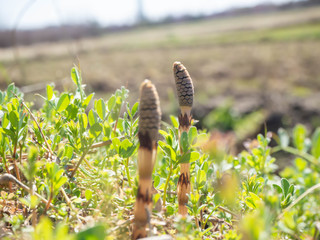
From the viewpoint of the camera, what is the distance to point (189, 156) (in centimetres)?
53

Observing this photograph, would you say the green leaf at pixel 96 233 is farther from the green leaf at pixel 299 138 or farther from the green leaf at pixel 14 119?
the green leaf at pixel 299 138

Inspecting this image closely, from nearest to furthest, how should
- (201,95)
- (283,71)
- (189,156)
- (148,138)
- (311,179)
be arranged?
(148,138), (189,156), (311,179), (201,95), (283,71)

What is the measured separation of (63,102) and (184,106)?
0.22 m

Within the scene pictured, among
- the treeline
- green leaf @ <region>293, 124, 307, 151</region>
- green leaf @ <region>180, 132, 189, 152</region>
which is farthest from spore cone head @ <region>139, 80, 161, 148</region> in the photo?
the treeline

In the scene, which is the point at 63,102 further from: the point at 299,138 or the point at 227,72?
the point at 227,72

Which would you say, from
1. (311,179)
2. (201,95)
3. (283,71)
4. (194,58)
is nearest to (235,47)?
(194,58)

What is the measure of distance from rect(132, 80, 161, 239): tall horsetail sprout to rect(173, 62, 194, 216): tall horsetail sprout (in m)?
0.12

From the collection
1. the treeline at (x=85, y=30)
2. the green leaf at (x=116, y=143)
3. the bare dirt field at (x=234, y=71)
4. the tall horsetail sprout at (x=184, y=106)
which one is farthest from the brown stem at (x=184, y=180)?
the treeline at (x=85, y=30)

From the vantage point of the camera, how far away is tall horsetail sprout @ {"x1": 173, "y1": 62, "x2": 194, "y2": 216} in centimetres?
55

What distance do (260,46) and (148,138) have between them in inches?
538

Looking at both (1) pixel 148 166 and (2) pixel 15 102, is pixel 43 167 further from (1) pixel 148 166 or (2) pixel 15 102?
(1) pixel 148 166

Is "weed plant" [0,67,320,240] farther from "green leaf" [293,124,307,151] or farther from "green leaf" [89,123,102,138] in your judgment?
"green leaf" [293,124,307,151]

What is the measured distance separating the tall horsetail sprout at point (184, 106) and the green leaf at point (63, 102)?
0.20 meters

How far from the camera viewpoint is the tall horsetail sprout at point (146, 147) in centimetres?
41
